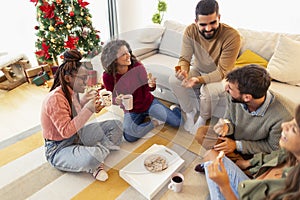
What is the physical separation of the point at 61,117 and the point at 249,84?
1048mm

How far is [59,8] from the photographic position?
7.89 ft

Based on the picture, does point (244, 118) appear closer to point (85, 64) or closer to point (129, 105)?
point (129, 105)

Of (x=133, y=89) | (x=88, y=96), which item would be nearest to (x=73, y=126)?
(x=88, y=96)

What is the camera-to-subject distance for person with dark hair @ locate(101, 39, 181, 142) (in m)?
1.55

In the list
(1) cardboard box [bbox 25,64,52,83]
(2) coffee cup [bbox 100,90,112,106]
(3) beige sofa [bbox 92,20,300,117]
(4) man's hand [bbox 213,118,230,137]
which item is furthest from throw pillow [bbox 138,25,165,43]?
(1) cardboard box [bbox 25,64,52,83]

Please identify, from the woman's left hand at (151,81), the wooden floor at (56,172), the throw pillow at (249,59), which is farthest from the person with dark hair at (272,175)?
the throw pillow at (249,59)

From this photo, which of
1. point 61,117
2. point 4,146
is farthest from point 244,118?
point 4,146

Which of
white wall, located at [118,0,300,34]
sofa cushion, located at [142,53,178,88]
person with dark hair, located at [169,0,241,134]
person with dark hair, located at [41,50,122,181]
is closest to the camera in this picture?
person with dark hair, located at [41,50,122,181]

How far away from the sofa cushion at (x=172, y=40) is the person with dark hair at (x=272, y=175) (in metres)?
1.19

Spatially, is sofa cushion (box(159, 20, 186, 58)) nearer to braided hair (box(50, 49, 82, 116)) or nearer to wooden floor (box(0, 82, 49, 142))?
braided hair (box(50, 49, 82, 116))

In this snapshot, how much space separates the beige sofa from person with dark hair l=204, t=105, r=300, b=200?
557mm

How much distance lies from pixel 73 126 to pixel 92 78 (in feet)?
1.18

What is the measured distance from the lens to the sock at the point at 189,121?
1.74 meters

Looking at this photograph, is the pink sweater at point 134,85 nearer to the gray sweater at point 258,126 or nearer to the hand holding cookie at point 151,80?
the hand holding cookie at point 151,80
